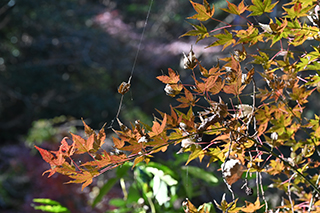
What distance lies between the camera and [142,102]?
11.9 feet

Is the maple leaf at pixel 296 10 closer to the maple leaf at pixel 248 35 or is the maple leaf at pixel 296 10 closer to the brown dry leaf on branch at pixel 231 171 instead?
the maple leaf at pixel 248 35

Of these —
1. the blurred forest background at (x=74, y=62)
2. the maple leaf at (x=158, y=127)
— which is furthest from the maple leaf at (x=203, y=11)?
the blurred forest background at (x=74, y=62)

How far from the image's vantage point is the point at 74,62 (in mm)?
3377

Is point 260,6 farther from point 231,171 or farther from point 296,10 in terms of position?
point 231,171

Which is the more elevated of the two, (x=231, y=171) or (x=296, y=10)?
(x=296, y=10)

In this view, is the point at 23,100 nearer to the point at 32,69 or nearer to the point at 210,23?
the point at 32,69

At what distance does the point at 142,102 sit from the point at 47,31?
1.36 metres

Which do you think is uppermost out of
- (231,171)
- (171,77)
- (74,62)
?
(171,77)

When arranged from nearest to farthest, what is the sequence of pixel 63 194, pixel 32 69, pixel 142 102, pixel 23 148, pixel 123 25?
1. pixel 63 194
2. pixel 23 148
3. pixel 32 69
4. pixel 142 102
5. pixel 123 25

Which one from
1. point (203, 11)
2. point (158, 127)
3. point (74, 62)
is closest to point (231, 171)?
point (158, 127)

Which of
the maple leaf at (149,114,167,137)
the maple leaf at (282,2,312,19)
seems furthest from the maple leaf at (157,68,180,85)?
the maple leaf at (282,2,312,19)

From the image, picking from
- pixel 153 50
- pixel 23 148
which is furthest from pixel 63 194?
pixel 153 50

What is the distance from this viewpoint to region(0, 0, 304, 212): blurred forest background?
124 inches

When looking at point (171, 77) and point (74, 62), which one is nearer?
point (171, 77)
